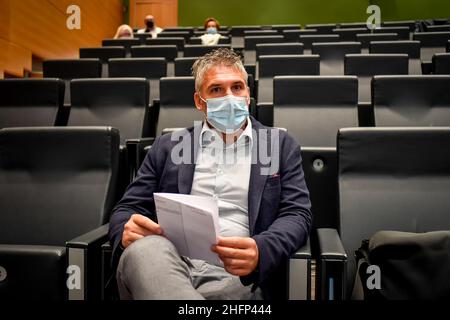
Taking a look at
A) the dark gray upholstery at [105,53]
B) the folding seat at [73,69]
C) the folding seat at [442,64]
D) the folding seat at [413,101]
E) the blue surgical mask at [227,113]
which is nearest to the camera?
the blue surgical mask at [227,113]

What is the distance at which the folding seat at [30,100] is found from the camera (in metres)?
0.60

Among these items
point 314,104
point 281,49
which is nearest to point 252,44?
point 281,49

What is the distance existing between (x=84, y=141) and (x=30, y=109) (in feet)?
0.97

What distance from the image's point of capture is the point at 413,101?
0.53m

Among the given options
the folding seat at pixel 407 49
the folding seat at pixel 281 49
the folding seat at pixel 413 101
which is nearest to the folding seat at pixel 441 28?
the folding seat at pixel 407 49

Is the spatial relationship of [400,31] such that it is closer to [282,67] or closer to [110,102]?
[282,67]

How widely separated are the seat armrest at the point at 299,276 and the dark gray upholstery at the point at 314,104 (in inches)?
12.2

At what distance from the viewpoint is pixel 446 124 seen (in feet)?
1.67

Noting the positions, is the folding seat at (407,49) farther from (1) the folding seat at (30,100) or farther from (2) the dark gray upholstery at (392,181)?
(1) the folding seat at (30,100)

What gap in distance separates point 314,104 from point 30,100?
0.43 m

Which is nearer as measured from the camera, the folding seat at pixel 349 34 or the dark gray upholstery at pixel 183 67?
the dark gray upholstery at pixel 183 67
